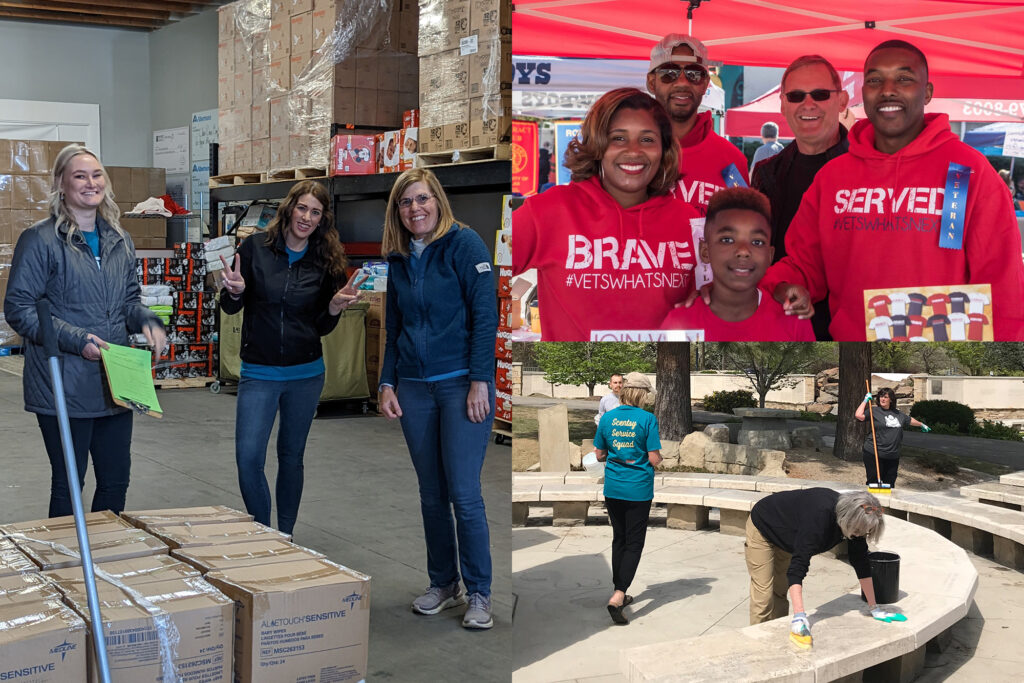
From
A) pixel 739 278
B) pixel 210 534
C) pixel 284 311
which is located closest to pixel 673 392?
pixel 739 278

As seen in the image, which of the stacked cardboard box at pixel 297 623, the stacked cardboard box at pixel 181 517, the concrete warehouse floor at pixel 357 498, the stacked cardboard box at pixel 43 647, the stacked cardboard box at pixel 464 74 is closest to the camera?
the stacked cardboard box at pixel 43 647

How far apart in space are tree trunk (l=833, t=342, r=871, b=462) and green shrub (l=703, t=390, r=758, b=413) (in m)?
0.16

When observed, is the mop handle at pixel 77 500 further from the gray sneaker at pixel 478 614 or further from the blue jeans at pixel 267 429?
the blue jeans at pixel 267 429

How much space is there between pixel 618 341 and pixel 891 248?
510 mm

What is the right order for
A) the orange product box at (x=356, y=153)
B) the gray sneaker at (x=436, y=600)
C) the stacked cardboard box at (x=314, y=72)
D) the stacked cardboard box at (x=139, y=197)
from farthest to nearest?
the stacked cardboard box at (x=139, y=197)
the orange product box at (x=356, y=153)
the stacked cardboard box at (x=314, y=72)
the gray sneaker at (x=436, y=600)

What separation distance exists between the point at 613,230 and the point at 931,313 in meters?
0.58

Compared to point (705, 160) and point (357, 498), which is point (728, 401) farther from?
point (357, 498)

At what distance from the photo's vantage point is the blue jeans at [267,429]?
405 centimetres

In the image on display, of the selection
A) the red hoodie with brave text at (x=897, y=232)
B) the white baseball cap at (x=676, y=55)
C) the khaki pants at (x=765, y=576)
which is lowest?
the khaki pants at (x=765, y=576)

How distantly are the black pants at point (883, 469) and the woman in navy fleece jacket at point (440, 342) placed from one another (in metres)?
1.74

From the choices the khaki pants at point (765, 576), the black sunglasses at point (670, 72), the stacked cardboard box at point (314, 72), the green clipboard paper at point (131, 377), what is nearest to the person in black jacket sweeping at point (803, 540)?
the khaki pants at point (765, 576)

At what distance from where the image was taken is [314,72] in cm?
893

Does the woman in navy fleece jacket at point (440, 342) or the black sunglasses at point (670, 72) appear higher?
the black sunglasses at point (670, 72)

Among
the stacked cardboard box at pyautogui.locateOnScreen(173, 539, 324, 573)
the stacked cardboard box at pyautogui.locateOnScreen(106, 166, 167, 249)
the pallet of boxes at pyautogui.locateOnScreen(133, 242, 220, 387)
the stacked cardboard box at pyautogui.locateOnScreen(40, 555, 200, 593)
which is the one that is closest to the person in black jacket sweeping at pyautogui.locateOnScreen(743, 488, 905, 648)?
the stacked cardboard box at pyautogui.locateOnScreen(173, 539, 324, 573)
